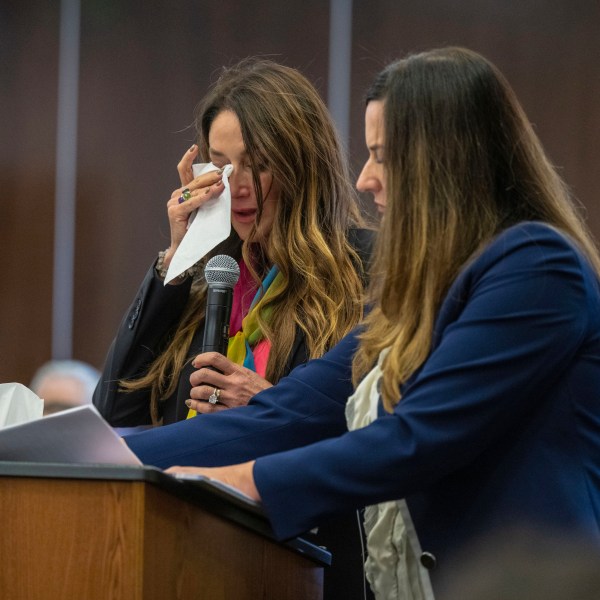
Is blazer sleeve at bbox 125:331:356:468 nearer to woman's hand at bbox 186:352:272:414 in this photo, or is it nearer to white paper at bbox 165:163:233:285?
woman's hand at bbox 186:352:272:414

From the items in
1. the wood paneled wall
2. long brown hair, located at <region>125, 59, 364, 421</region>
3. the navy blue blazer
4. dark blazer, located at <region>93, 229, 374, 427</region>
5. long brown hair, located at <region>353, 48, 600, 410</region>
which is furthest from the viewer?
the wood paneled wall

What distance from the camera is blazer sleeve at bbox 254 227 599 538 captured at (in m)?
1.31

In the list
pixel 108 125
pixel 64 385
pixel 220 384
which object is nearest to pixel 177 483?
pixel 220 384

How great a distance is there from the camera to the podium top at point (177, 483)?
1169 mm

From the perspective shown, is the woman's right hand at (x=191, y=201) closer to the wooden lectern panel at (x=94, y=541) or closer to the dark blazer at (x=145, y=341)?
the dark blazer at (x=145, y=341)

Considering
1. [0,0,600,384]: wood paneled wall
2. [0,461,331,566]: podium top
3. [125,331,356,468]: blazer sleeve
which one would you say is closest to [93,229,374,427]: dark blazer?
[125,331,356,468]: blazer sleeve

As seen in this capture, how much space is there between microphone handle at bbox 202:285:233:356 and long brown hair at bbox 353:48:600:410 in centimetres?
61

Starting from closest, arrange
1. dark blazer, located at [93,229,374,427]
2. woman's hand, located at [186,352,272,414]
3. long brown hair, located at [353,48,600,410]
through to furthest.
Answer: long brown hair, located at [353,48,600,410]
woman's hand, located at [186,352,272,414]
dark blazer, located at [93,229,374,427]

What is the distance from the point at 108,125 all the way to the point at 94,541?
3.35 meters

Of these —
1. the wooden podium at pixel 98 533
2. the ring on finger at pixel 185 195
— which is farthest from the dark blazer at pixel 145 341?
the wooden podium at pixel 98 533

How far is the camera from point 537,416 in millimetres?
1343

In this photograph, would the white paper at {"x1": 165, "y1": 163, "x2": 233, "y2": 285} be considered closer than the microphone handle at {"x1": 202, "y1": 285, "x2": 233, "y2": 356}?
No

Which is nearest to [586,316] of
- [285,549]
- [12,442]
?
[285,549]

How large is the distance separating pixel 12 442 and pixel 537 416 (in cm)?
59
